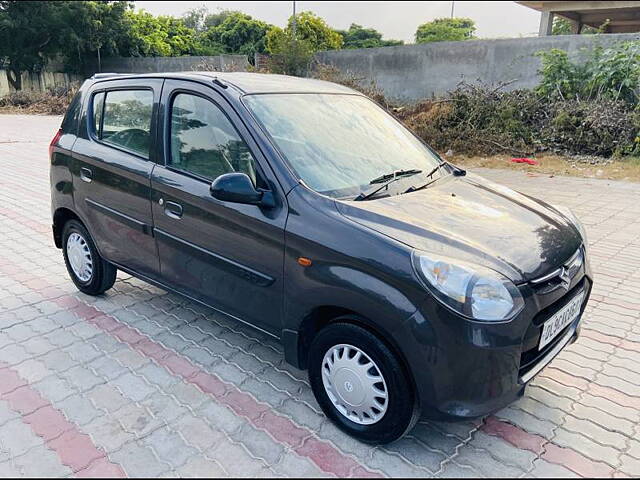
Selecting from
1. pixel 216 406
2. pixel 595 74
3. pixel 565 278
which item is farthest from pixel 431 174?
pixel 595 74

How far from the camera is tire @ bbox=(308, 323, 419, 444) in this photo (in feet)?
7.72

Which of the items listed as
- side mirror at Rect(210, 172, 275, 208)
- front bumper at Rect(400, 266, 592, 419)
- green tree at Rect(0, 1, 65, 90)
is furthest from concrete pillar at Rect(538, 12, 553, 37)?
green tree at Rect(0, 1, 65, 90)

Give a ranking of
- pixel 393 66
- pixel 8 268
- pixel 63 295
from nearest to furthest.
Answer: pixel 63 295, pixel 8 268, pixel 393 66

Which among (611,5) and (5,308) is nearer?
(5,308)

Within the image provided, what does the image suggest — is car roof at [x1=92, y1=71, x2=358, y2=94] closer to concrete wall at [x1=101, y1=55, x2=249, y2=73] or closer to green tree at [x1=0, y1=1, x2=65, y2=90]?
concrete wall at [x1=101, y1=55, x2=249, y2=73]

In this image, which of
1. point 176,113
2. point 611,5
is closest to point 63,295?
point 176,113

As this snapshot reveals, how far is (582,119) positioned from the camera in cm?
1076

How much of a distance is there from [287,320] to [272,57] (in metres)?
16.5

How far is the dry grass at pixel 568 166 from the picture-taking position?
949cm

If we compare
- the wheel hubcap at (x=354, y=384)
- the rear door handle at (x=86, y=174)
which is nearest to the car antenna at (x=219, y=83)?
the rear door handle at (x=86, y=174)

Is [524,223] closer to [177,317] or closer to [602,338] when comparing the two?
[602,338]

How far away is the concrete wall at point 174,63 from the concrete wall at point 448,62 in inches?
245

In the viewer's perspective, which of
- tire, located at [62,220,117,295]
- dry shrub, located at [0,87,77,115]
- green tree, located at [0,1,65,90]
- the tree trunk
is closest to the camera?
tire, located at [62,220,117,295]

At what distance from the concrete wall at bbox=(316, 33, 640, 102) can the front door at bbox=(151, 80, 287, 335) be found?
11771 mm
